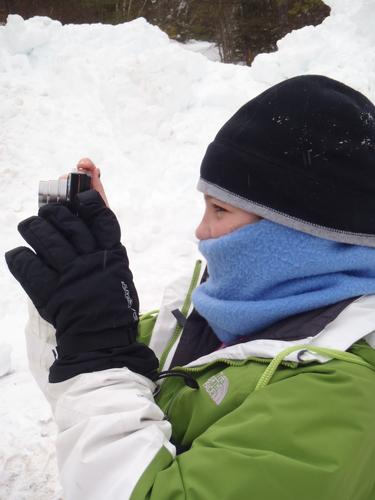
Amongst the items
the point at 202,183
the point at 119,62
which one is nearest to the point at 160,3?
the point at 119,62

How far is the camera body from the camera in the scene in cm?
155

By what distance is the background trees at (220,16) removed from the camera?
13.9 metres

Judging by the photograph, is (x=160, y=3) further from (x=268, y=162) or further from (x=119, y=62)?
(x=268, y=162)

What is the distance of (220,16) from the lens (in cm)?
1471

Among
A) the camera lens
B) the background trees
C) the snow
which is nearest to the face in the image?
the camera lens


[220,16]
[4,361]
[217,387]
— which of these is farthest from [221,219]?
[220,16]

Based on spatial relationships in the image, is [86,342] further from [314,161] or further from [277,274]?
[314,161]

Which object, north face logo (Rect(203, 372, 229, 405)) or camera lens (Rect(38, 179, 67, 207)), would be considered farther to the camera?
camera lens (Rect(38, 179, 67, 207))

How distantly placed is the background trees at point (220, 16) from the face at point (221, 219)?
14.2 metres

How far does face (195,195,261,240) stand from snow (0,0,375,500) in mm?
2871

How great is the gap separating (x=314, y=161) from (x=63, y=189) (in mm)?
828

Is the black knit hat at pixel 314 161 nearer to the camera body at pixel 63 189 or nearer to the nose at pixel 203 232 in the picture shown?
the nose at pixel 203 232

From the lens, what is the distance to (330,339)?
3.76ft

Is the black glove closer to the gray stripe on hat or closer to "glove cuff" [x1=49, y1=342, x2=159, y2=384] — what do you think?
"glove cuff" [x1=49, y1=342, x2=159, y2=384]
